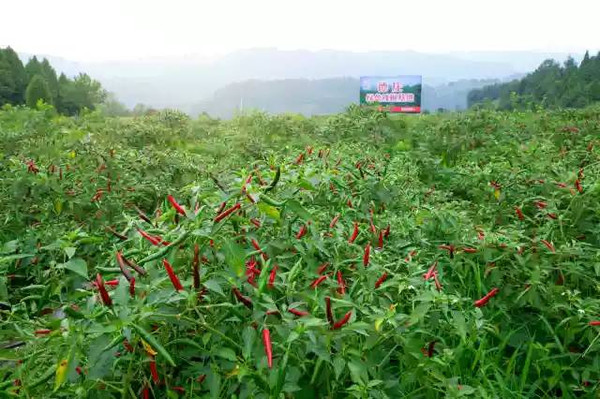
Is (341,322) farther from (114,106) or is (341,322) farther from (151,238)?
(114,106)

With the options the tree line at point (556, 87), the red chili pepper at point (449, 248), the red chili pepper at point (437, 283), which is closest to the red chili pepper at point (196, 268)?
the red chili pepper at point (437, 283)

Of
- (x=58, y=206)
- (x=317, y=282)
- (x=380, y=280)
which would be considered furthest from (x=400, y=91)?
(x=317, y=282)

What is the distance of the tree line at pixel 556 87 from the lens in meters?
9.44

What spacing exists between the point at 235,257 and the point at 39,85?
35.4m

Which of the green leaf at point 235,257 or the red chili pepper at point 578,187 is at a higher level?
the green leaf at point 235,257

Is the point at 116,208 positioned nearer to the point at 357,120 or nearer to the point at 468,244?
the point at 468,244

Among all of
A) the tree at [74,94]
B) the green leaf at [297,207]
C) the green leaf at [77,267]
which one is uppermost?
the green leaf at [297,207]

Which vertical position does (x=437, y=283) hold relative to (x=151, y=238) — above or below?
below

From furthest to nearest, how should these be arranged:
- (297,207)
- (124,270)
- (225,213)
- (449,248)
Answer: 1. (449,248)
2. (297,207)
3. (225,213)
4. (124,270)

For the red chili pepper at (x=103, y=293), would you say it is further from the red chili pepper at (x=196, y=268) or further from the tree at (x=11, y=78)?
the tree at (x=11, y=78)

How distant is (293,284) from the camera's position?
5.31 feet

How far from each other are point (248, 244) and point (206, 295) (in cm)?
35

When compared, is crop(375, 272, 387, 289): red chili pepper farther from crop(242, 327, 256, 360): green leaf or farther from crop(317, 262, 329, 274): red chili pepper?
crop(242, 327, 256, 360): green leaf

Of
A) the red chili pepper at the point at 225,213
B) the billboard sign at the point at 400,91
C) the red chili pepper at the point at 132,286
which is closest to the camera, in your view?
the red chili pepper at the point at 132,286
